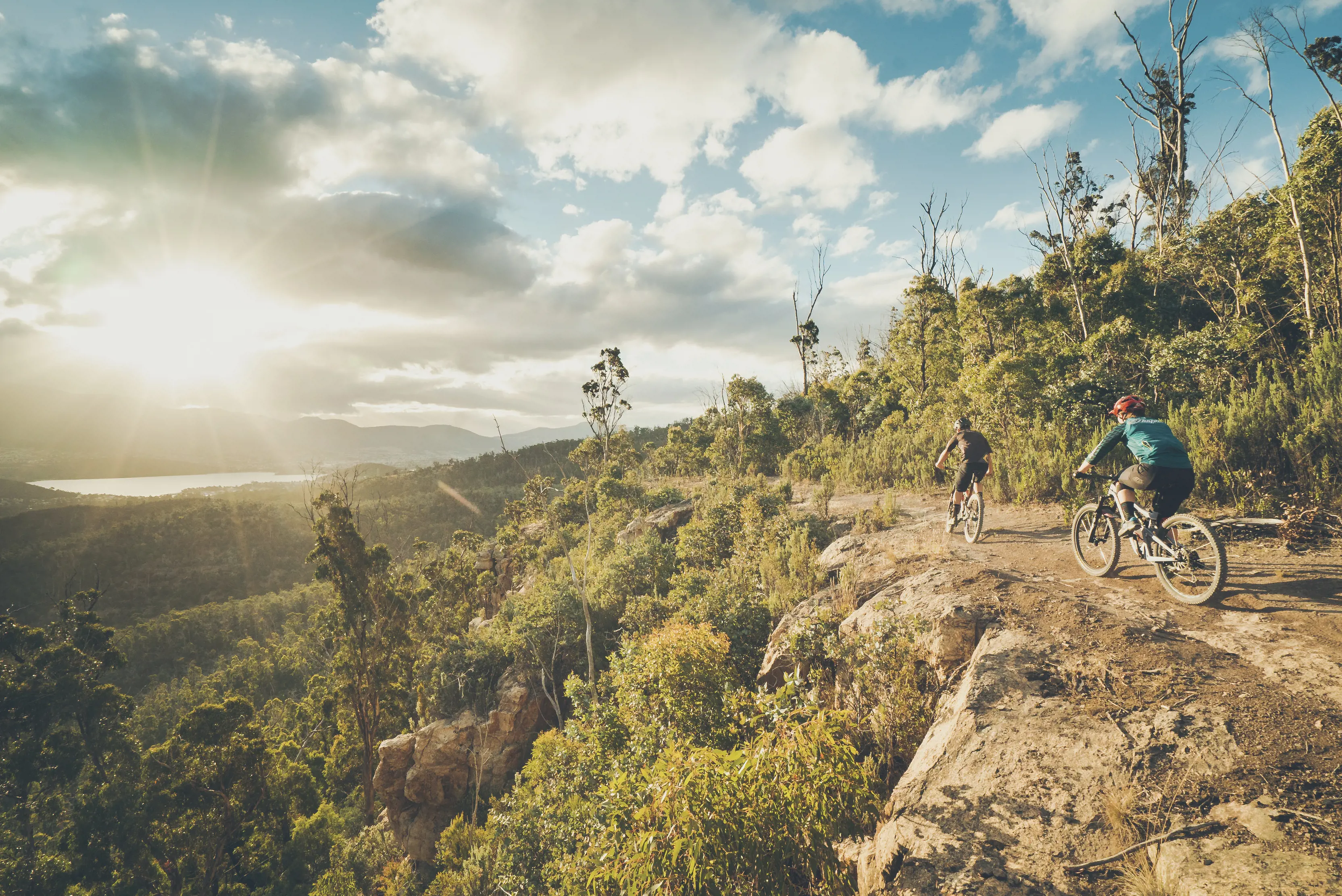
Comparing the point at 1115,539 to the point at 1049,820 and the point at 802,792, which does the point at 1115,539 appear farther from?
the point at 802,792

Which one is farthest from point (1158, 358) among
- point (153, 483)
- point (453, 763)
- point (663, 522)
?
point (153, 483)

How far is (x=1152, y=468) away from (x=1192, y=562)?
2.94ft

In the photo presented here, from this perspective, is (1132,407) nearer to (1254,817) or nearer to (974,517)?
(974,517)

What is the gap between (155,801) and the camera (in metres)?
15.4

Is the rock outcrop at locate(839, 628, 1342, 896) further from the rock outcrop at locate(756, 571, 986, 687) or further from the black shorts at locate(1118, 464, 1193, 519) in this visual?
the black shorts at locate(1118, 464, 1193, 519)

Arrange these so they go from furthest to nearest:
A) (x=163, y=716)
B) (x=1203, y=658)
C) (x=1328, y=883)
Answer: (x=163, y=716) → (x=1203, y=658) → (x=1328, y=883)

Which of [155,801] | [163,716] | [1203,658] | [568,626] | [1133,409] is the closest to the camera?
[1203,658]

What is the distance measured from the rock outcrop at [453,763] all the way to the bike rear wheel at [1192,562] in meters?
14.1

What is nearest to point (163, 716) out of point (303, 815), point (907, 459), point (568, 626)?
point (303, 815)

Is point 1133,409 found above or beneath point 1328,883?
above

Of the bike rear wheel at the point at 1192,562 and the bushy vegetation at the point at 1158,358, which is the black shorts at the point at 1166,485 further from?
the bushy vegetation at the point at 1158,358

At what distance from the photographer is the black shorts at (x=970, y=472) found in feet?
26.4

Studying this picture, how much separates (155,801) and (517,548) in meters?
15.2

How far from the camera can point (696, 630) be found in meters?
6.39
